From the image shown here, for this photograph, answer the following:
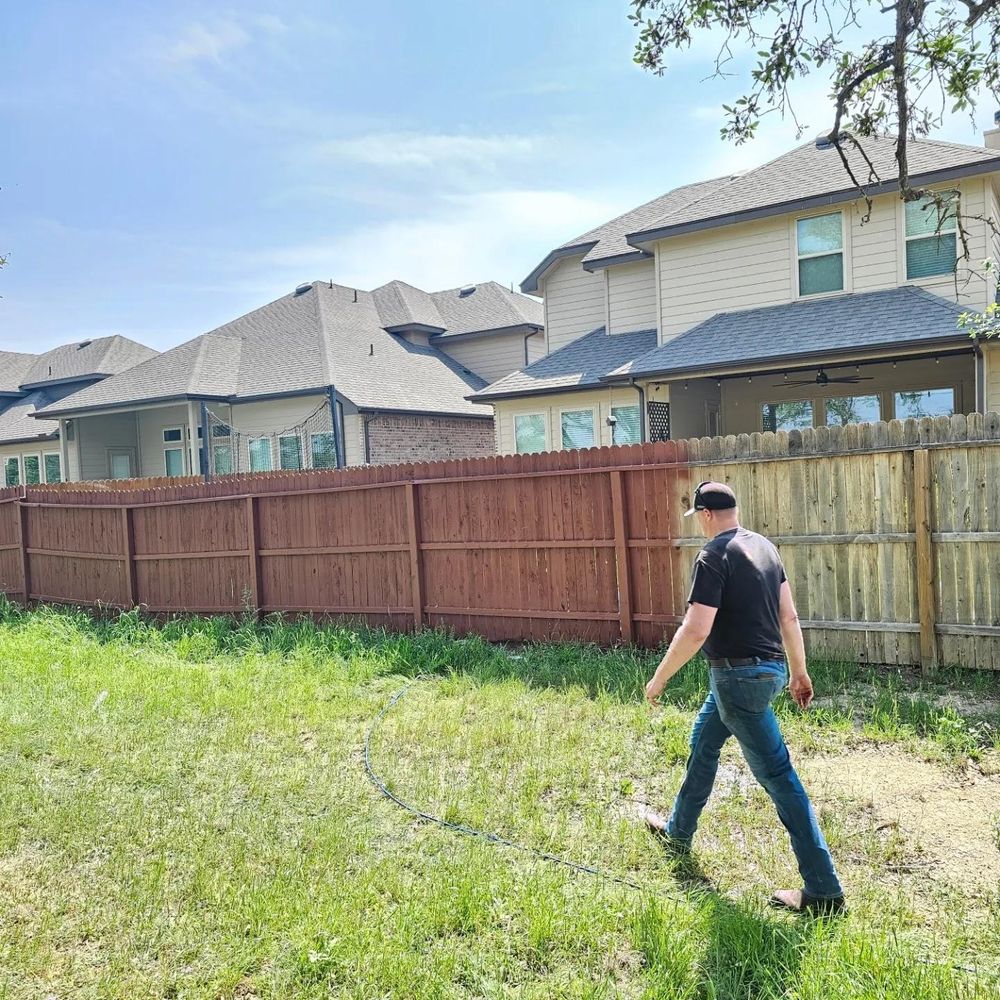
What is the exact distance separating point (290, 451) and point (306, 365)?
7.44 feet

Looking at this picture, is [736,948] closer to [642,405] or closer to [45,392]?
[642,405]

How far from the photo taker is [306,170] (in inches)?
696

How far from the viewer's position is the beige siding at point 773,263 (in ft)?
41.8

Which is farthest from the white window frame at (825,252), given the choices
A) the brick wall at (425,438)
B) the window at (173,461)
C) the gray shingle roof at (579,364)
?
the window at (173,461)

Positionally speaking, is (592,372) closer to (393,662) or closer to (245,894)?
(393,662)

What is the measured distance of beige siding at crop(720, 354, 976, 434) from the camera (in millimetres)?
13914

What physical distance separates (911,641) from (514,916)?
4.59 metres

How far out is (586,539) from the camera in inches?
318

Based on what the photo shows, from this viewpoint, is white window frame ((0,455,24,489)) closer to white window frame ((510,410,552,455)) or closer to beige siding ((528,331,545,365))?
beige siding ((528,331,545,365))

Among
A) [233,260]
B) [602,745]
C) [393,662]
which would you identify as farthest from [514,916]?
[233,260]

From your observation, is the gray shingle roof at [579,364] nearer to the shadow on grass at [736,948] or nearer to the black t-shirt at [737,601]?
the black t-shirt at [737,601]

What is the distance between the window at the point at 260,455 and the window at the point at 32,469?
9.70 meters

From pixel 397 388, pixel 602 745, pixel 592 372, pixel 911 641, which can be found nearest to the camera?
pixel 602 745

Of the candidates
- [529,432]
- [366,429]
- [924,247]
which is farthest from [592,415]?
[366,429]
